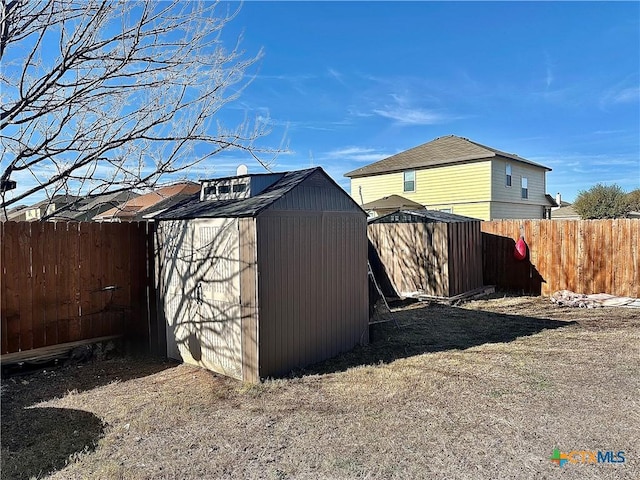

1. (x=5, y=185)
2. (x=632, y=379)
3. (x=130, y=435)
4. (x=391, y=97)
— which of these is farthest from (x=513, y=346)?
(x=391, y=97)

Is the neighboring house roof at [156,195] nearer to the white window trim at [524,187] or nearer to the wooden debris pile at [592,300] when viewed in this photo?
the wooden debris pile at [592,300]

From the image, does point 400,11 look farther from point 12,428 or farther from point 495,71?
point 12,428

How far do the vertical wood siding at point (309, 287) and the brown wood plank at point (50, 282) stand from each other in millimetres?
2619

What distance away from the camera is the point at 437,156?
737 inches

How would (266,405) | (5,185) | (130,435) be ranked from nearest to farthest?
(130,435) → (266,405) → (5,185)

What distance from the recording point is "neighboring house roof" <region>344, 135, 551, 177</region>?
17.6 meters

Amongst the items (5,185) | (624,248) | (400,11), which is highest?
(400,11)

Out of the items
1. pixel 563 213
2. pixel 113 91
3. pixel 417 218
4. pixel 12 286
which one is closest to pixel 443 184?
pixel 417 218

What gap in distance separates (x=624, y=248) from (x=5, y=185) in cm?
1087

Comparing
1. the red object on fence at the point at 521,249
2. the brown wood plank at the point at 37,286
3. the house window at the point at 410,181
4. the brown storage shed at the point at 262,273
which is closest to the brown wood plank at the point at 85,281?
the brown wood plank at the point at 37,286

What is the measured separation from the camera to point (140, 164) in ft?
16.6

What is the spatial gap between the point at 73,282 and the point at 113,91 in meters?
2.35

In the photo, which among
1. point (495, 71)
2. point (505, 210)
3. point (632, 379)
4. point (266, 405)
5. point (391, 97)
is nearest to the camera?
point (266, 405)

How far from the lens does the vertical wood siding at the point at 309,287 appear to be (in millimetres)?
4398
